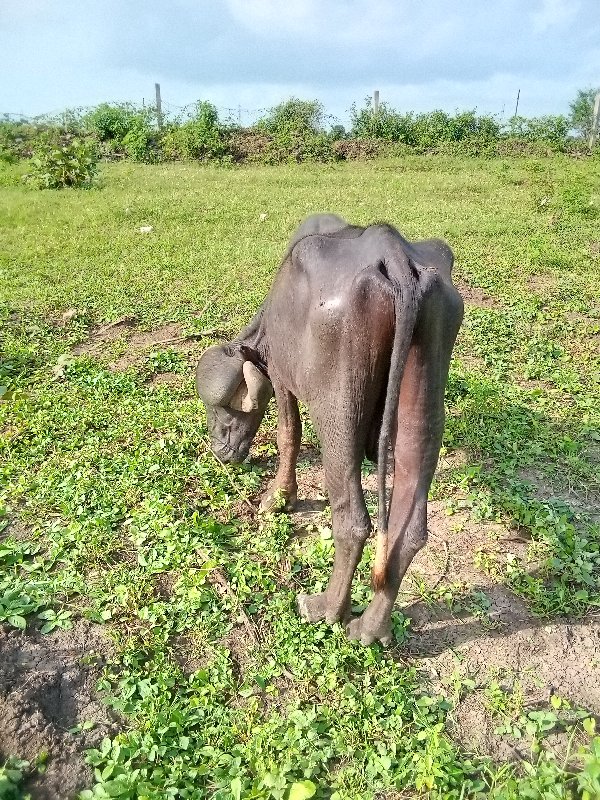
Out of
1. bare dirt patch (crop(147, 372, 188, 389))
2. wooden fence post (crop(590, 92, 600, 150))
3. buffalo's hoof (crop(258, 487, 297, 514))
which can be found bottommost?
buffalo's hoof (crop(258, 487, 297, 514))

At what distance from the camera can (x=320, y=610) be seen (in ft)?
9.98

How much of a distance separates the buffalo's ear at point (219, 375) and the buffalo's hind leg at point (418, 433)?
1.20m

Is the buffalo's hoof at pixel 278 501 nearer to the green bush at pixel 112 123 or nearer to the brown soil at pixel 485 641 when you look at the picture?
the brown soil at pixel 485 641

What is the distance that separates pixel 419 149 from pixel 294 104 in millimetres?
4735

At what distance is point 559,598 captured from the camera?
10.6 ft

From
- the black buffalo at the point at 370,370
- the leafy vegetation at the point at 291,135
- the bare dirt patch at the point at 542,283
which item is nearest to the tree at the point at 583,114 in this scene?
the leafy vegetation at the point at 291,135

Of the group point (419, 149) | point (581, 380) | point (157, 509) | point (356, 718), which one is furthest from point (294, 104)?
point (356, 718)

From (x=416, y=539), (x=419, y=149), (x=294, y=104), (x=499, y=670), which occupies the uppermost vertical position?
(x=294, y=104)

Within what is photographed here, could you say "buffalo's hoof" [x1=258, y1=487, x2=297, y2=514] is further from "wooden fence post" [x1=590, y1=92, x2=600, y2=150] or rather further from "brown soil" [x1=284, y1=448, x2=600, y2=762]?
"wooden fence post" [x1=590, y1=92, x2=600, y2=150]

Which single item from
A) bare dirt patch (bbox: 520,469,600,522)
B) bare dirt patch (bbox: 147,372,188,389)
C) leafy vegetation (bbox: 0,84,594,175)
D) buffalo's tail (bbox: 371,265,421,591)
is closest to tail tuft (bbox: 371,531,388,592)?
buffalo's tail (bbox: 371,265,421,591)

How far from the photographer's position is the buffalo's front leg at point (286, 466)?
3.74 metres

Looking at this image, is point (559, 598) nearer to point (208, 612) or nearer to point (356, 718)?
point (356, 718)

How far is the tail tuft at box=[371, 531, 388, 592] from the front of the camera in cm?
263

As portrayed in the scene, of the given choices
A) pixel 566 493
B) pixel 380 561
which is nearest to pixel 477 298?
pixel 566 493
